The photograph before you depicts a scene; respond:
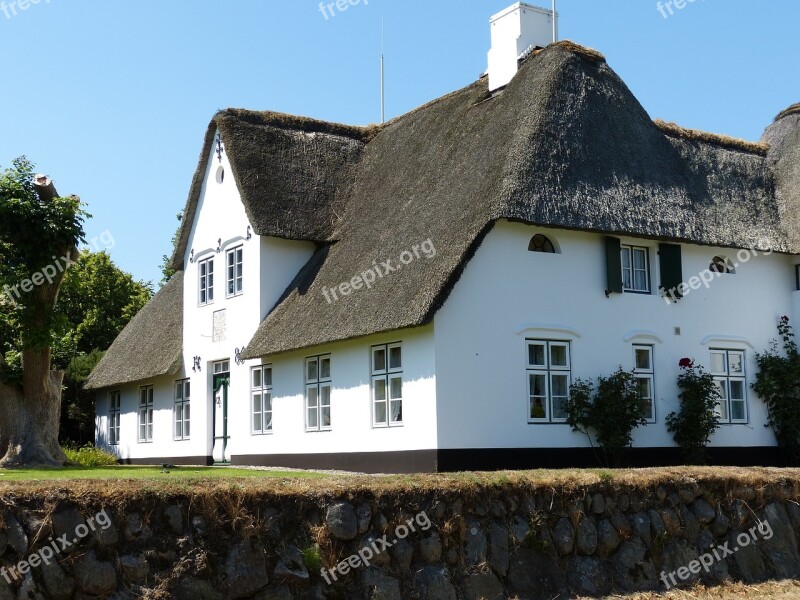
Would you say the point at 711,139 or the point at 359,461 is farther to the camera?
the point at 711,139

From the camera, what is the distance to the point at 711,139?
22.4 meters

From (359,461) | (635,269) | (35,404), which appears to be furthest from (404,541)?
(35,404)

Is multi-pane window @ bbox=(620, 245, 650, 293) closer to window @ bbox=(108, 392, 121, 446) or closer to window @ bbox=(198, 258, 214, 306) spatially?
window @ bbox=(198, 258, 214, 306)

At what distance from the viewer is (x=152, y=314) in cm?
2933

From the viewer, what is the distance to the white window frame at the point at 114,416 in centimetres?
2955

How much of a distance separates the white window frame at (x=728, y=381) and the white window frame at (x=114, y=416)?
660 inches

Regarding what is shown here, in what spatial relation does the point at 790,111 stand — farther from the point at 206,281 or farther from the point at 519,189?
the point at 206,281

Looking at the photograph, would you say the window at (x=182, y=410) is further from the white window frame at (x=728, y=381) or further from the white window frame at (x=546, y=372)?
the white window frame at (x=728, y=381)

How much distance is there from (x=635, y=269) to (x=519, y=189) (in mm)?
3411

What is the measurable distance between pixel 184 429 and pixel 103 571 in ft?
53.0

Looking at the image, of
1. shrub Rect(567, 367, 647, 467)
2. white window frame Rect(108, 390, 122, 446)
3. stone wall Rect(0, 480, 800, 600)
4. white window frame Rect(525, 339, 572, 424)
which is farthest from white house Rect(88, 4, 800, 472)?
white window frame Rect(108, 390, 122, 446)

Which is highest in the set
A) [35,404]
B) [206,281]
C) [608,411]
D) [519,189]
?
[519,189]

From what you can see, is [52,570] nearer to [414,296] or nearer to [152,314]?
[414,296]

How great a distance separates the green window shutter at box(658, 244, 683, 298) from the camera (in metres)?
19.6
